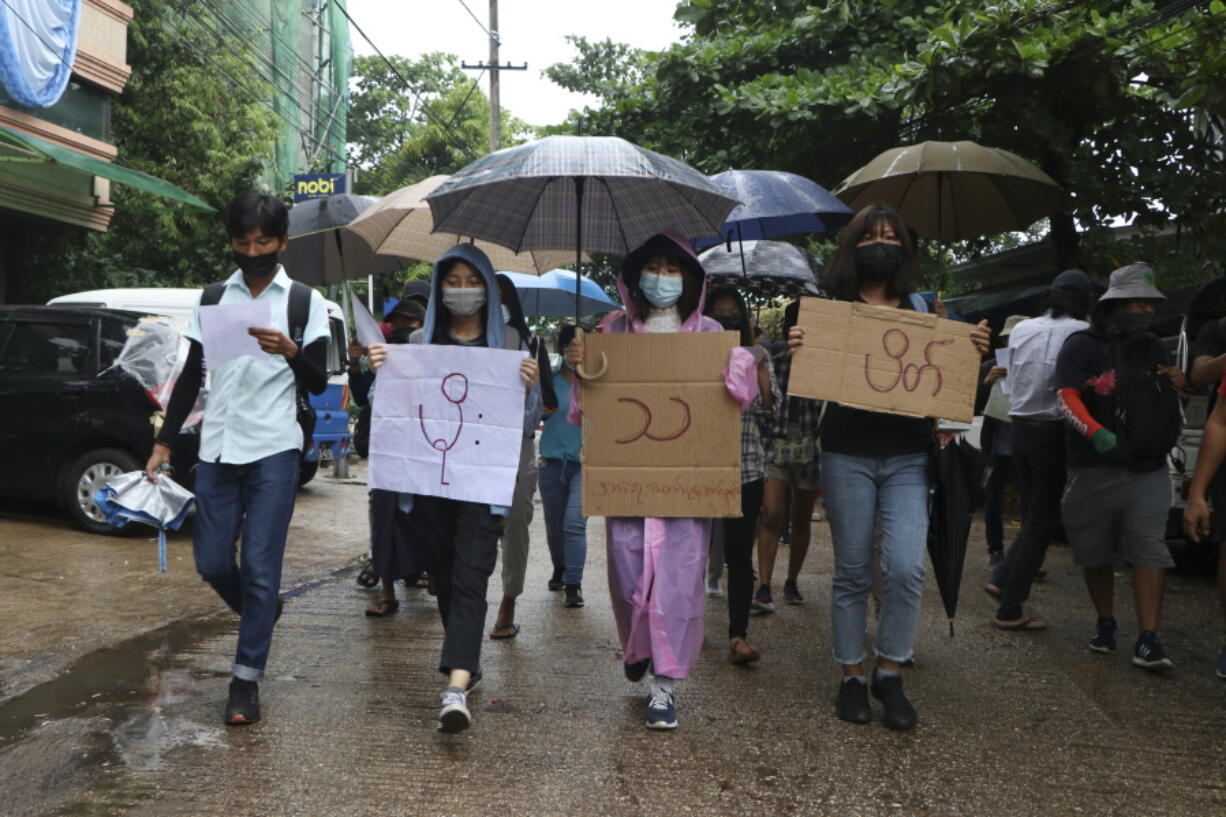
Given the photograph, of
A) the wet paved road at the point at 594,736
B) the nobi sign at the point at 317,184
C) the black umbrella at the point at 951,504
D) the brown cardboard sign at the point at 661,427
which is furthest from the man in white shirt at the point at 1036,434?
the nobi sign at the point at 317,184

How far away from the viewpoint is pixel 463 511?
4645mm

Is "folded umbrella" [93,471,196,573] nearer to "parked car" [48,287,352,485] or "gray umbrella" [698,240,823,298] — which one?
"gray umbrella" [698,240,823,298]

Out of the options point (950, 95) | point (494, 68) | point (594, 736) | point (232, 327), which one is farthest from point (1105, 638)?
point (494, 68)

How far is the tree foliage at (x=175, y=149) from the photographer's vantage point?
749 inches

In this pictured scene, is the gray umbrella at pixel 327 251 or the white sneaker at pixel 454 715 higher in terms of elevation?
the gray umbrella at pixel 327 251

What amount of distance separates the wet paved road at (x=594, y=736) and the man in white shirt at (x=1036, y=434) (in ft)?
0.94

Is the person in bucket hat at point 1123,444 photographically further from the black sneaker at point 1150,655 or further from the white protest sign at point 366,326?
the white protest sign at point 366,326

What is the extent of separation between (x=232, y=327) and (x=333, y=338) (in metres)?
7.80

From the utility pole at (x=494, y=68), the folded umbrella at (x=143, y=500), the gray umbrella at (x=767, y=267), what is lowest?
the folded umbrella at (x=143, y=500)

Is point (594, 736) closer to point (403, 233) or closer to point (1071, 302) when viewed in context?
point (403, 233)

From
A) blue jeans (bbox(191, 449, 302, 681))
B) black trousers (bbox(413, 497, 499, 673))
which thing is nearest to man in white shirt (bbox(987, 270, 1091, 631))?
black trousers (bbox(413, 497, 499, 673))

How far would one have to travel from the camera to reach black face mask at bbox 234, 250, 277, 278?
456 cm

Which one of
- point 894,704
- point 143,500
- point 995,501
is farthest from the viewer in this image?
point 995,501

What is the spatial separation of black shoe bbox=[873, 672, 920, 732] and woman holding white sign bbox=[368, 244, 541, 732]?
152 cm
